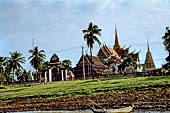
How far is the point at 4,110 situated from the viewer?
2139 centimetres

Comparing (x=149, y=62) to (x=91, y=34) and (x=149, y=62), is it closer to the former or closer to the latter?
(x=149, y=62)

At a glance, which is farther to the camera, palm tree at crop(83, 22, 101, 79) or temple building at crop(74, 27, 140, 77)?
temple building at crop(74, 27, 140, 77)

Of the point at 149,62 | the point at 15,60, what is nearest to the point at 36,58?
the point at 15,60

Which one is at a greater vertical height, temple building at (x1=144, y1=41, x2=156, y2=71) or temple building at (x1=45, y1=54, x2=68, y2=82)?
temple building at (x1=144, y1=41, x2=156, y2=71)

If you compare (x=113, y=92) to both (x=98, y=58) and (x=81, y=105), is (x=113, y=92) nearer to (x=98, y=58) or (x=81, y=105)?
(x=81, y=105)

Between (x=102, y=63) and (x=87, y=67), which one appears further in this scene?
(x=102, y=63)

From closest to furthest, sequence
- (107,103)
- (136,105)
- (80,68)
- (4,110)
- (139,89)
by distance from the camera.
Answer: (136,105) < (107,103) < (4,110) < (139,89) < (80,68)

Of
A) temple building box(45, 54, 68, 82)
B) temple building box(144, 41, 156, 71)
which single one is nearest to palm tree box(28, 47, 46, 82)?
temple building box(45, 54, 68, 82)

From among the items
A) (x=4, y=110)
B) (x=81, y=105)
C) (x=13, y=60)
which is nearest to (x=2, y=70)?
(x=13, y=60)

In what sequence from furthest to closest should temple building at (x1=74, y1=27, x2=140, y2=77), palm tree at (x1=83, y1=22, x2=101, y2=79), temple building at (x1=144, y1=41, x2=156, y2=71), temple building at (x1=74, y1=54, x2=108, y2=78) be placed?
temple building at (x1=144, y1=41, x2=156, y2=71), temple building at (x1=74, y1=54, x2=108, y2=78), temple building at (x1=74, y1=27, x2=140, y2=77), palm tree at (x1=83, y1=22, x2=101, y2=79)

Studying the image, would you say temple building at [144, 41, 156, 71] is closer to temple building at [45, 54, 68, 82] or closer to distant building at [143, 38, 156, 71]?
distant building at [143, 38, 156, 71]

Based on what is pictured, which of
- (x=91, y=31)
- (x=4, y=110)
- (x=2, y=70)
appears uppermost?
(x=91, y=31)

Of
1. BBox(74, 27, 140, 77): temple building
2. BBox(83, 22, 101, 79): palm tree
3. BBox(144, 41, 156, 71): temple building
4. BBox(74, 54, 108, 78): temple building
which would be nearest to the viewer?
BBox(83, 22, 101, 79): palm tree

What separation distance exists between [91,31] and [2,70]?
28989mm
